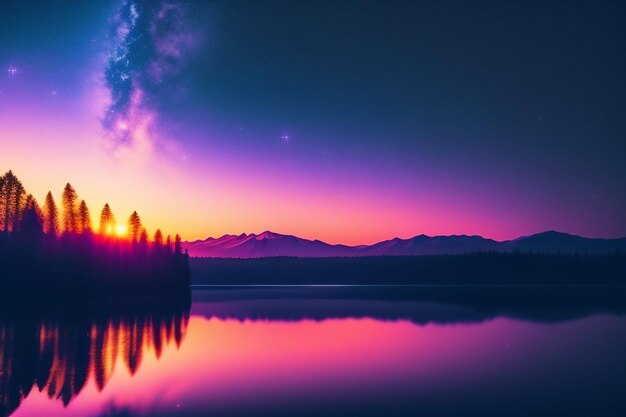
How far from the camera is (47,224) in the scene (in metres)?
97.0

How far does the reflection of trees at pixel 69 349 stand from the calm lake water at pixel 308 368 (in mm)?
121

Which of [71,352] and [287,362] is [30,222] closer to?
[71,352]

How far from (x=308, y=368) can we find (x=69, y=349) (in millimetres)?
19362

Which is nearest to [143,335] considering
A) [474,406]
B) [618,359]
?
[474,406]

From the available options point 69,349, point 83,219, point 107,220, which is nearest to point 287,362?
point 69,349

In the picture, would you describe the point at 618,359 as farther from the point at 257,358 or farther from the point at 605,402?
the point at 257,358

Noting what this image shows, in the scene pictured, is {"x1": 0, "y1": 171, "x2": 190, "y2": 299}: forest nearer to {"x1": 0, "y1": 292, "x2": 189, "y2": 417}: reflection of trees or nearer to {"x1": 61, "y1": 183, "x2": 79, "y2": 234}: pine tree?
{"x1": 61, "y1": 183, "x2": 79, "y2": 234}: pine tree

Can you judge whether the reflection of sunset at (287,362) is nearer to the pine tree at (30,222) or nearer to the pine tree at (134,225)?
the pine tree at (30,222)

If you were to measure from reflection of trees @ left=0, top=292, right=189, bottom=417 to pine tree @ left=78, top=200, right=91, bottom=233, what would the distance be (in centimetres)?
4825

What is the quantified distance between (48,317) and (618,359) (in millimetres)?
65841

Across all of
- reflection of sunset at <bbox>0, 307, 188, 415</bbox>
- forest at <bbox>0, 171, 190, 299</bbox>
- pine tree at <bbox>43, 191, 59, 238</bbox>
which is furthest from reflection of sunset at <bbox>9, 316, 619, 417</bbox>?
pine tree at <bbox>43, 191, 59, 238</bbox>

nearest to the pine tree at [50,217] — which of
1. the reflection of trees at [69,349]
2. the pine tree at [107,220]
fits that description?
the pine tree at [107,220]

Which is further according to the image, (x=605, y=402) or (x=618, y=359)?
(x=618, y=359)

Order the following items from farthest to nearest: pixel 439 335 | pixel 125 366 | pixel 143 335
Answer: pixel 439 335
pixel 143 335
pixel 125 366
